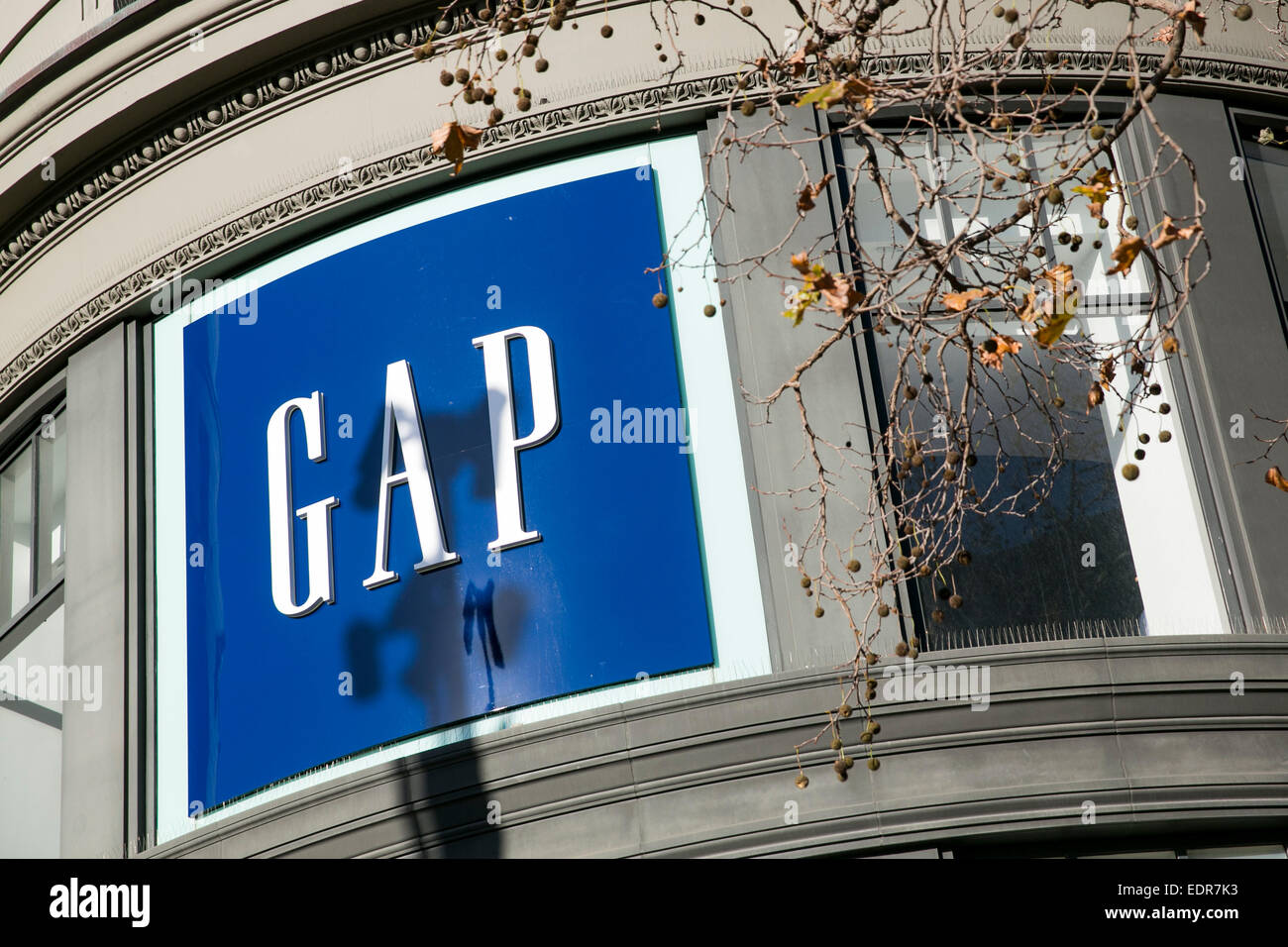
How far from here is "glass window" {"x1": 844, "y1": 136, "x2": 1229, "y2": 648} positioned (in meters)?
8.30

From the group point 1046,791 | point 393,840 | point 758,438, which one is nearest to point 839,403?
point 758,438

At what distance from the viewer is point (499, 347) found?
8953 millimetres

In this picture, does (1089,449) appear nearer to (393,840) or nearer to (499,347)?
(499,347)

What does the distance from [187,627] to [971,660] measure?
478cm

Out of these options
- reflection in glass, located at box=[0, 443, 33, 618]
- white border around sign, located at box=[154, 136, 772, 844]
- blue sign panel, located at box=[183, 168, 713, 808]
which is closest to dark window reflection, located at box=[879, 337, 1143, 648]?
white border around sign, located at box=[154, 136, 772, 844]

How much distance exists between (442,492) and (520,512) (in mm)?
513

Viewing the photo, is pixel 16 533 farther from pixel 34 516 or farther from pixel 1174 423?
pixel 1174 423

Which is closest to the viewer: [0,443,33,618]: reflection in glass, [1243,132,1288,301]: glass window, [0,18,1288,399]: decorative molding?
[0,18,1288,399]: decorative molding

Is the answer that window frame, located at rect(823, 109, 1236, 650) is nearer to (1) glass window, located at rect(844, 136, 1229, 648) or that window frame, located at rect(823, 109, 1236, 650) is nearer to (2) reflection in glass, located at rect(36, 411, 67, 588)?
(1) glass window, located at rect(844, 136, 1229, 648)

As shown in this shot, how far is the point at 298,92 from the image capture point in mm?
10070

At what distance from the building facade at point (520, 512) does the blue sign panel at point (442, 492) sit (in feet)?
0.08

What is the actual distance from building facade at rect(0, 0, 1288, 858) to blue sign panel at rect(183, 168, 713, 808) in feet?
0.08

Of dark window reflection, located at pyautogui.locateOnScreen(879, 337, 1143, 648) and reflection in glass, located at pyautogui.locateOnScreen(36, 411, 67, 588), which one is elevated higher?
reflection in glass, located at pyautogui.locateOnScreen(36, 411, 67, 588)

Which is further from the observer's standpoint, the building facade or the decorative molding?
the decorative molding
